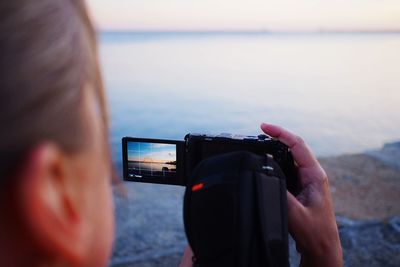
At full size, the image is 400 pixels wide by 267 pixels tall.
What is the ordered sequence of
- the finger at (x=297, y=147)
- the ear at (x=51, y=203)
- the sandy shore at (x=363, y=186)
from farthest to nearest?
1. the sandy shore at (x=363, y=186)
2. the finger at (x=297, y=147)
3. the ear at (x=51, y=203)

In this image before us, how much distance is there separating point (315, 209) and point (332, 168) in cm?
446

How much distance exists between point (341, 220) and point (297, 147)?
2629mm

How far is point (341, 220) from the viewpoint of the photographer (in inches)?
137

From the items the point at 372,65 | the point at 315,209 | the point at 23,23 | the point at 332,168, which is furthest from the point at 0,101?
the point at 372,65

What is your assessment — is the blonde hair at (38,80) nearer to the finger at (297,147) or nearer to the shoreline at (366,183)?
the finger at (297,147)

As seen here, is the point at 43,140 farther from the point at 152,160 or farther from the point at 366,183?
the point at 366,183

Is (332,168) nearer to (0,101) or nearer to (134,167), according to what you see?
(134,167)

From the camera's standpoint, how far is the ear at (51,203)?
15.7 inches

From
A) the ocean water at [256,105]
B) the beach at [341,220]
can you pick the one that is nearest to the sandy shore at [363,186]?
the beach at [341,220]

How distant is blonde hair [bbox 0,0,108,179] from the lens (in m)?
0.43

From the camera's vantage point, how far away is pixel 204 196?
2.30 feet

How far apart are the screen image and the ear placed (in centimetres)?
73

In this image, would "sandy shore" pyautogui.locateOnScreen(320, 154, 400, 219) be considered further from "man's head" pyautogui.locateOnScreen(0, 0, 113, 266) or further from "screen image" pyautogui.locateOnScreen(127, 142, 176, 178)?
"man's head" pyautogui.locateOnScreen(0, 0, 113, 266)

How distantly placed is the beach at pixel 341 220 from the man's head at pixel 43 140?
241 centimetres
